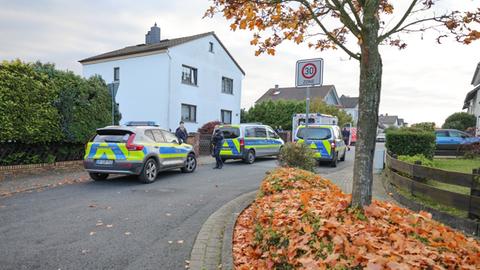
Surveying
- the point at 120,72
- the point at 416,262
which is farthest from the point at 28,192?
the point at 120,72

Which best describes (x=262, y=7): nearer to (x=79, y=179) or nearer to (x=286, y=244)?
(x=286, y=244)

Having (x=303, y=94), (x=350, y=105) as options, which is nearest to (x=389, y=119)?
(x=350, y=105)

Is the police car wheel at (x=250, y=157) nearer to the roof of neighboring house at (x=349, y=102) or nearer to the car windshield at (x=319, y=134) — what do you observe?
the car windshield at (x=319, y=134)

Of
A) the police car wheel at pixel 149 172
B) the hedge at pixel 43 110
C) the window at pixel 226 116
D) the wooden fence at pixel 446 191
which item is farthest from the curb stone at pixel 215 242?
the window at pixel 226 116

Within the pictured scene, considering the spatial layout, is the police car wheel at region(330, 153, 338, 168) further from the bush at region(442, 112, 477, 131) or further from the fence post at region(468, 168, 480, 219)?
the bush at region(442, 112, 477, 131)

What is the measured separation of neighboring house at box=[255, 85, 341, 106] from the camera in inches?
2223

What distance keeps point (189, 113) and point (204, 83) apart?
2.84 m

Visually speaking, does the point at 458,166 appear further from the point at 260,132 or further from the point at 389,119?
the point at 389,119

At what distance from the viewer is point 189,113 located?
26250mm

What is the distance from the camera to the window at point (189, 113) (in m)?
25.7

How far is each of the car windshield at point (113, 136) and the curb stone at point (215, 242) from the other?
413cm

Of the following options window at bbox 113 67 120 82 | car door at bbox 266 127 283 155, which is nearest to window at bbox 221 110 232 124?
window at bbox 113 67 120 82

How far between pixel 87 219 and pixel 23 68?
22.2ft

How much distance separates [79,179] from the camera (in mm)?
10094
